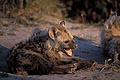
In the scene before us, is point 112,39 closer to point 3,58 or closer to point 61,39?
point 61,39

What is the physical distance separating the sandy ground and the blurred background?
1.88ft

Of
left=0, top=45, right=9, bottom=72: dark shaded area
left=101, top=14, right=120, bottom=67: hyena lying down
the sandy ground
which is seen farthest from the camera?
left=101, top=14, right=120, bottom=67: hyena lying down

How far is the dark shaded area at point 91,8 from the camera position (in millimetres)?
12445

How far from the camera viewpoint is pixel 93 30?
10.5 meters

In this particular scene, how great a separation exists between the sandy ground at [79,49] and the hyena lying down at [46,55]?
0.17 m

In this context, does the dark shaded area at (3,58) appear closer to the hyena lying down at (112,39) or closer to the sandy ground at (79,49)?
the sandy ground at (79,49)

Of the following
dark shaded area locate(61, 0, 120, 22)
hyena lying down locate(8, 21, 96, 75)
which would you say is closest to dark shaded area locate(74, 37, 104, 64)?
hyena lying down locate(8, 21, 96, 75)

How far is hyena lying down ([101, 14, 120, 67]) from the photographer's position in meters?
6.72

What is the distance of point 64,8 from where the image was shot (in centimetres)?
1182

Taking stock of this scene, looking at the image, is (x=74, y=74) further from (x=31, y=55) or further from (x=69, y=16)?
(x=69, y=16)

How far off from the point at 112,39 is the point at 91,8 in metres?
5.53

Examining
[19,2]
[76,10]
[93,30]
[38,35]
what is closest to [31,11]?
[19,2]

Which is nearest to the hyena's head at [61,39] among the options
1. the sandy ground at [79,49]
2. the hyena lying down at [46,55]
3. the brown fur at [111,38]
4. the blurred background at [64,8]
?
the hyena lying down at [46,55]

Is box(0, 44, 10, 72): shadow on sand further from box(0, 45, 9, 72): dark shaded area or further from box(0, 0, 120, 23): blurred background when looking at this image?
box(0, 0, 120, 23): blurred background
